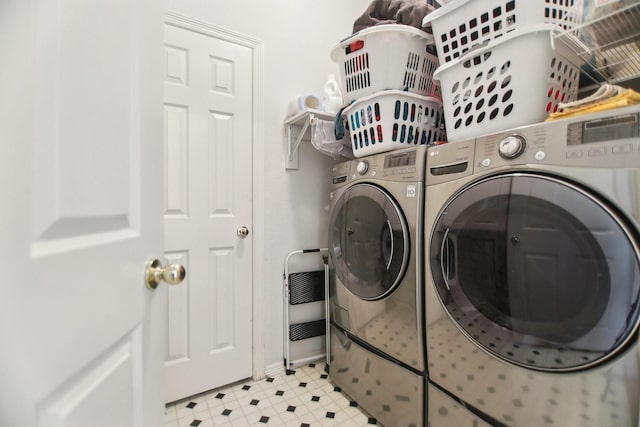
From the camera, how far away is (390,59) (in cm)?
129

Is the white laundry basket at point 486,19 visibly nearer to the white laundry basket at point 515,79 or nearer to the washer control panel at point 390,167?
the white laundry basket at point 515,79

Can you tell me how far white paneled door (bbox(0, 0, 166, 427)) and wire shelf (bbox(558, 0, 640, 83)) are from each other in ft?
3.66

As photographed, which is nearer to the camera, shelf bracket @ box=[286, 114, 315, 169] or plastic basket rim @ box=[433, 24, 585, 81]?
plastic basket rim @ box=[433, 24, 585, 81]

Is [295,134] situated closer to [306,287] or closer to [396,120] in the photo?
[396,120]

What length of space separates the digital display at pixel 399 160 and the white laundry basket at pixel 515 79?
0.21 metres

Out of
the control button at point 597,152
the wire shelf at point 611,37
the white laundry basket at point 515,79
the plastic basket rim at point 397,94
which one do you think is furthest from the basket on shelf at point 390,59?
the control button at point 597,152

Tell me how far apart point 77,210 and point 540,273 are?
108 cm

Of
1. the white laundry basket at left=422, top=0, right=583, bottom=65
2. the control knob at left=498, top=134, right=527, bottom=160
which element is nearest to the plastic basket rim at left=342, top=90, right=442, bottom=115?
the white laundry basket at left=422, top=0, right=583, bottom=65

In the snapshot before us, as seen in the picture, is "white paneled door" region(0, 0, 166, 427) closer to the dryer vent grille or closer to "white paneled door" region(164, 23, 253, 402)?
"white paneled door" region(164, 23, 253, 402)

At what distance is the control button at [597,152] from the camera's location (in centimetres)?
70

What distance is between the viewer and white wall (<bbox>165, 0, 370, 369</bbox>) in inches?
69.4

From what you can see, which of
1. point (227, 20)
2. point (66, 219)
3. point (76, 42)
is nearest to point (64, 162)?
point (66, 219)

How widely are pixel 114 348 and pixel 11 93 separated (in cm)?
42

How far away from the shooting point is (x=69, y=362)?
37 cm
